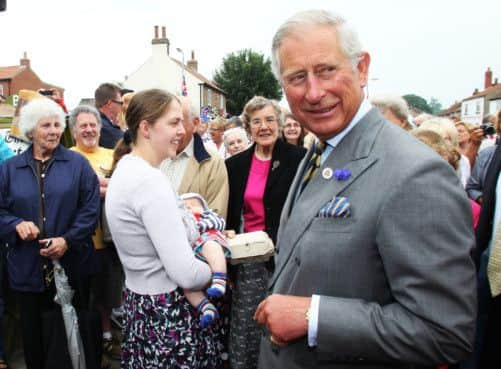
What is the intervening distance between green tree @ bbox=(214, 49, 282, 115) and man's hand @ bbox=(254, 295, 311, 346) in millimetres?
47194

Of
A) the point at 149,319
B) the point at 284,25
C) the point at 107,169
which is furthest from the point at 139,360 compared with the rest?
the point at 107,169

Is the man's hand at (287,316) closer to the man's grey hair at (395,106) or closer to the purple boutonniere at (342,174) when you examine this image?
the purple boutonniere at (342,174)

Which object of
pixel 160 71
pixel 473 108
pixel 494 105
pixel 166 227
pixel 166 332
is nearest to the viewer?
pixel 166 227

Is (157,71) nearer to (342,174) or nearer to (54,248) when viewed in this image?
(54,248)

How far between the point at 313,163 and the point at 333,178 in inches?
13.3

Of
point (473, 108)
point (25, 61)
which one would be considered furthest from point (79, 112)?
point (473, 108)

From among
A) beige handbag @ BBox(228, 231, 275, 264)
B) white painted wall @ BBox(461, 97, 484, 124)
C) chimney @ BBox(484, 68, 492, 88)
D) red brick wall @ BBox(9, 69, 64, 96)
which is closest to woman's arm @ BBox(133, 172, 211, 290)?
beige handbag @ BBox(228, 231, 275, 264)

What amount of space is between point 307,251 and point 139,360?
1.53m

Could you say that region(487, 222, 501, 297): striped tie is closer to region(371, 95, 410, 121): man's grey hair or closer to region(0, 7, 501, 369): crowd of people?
region(0, 7, 501, 369): crowd of people

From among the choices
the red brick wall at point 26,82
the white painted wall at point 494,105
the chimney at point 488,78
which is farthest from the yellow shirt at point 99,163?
the chimney at point 488,78

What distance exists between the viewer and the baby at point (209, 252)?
7.29 ft

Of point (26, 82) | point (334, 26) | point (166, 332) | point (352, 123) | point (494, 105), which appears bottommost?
point (166, 332)

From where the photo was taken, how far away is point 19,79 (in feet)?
153

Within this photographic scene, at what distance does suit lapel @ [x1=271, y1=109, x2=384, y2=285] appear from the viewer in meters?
1.27
